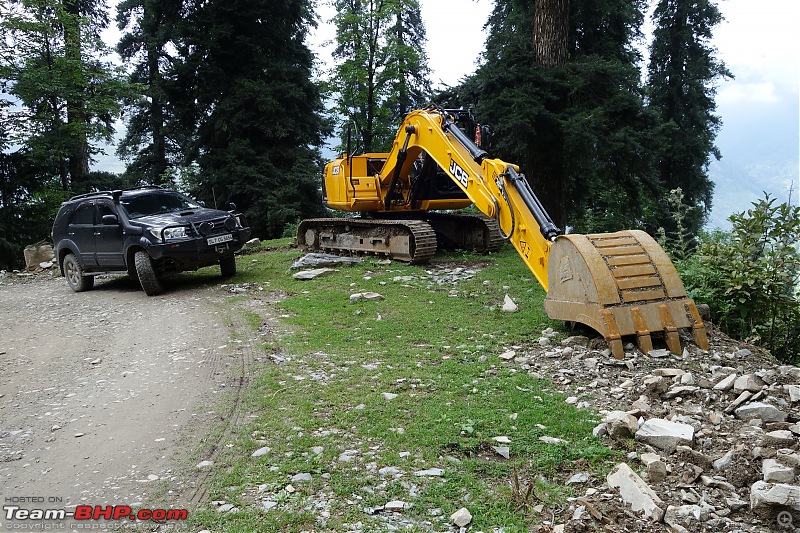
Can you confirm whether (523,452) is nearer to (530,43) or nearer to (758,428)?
(758,428)

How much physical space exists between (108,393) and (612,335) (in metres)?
4.86

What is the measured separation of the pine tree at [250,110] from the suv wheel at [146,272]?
32.0 feet

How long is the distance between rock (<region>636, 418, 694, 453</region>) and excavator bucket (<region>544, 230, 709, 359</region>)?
153cm

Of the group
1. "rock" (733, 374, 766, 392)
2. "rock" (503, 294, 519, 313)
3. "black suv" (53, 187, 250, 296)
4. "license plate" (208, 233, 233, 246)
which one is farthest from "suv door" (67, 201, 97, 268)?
"rock" (733, 374, 766, 392)

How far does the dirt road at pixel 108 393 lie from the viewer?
405cm

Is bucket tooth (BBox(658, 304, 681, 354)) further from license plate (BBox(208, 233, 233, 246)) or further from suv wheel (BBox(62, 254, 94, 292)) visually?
suv wheel (BBox(62, 254, 94, 292))

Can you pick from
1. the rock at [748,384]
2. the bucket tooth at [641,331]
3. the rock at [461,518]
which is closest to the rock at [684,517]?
the rock at [461,518]

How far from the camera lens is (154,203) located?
1151 cm

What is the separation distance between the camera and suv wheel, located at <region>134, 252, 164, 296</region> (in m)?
10.5

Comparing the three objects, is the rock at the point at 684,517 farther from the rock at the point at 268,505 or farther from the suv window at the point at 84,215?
the suv window at the point at 84,215

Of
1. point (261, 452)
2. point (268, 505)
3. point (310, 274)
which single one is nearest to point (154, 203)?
point (310, 274)

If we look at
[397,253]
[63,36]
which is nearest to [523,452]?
[397,253]

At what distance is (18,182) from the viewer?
64.0 ft

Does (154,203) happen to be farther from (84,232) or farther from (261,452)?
(261,452)
